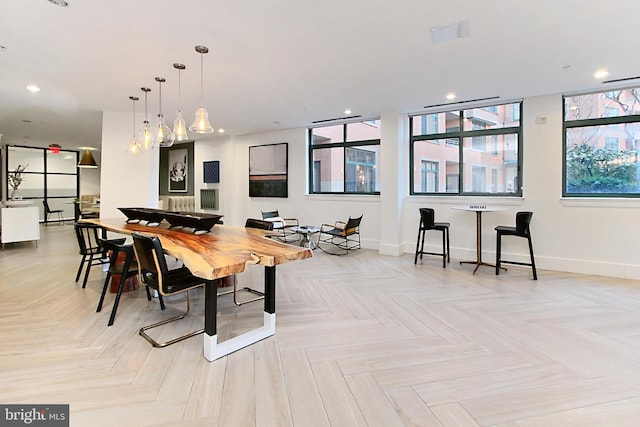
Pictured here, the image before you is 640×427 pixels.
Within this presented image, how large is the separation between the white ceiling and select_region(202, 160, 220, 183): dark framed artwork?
3338mm

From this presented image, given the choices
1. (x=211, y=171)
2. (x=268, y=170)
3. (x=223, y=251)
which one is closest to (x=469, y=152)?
(x=268, y=170)

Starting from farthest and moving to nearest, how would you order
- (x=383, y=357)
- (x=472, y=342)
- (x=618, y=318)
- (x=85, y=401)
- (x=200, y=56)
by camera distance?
(x=200, y=56), (x=618, y=318), (x=472, y=342), (x=383, y=357), (x=85, y=401)

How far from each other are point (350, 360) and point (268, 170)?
6.20 metres

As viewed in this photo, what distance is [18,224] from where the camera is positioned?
6.51 m

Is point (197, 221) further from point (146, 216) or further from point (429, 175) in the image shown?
point (429, 175)

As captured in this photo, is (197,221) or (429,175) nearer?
(197,221)

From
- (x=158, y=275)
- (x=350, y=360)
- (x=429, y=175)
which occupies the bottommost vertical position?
(x=350, y=360)

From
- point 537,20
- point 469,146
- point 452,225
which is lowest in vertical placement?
point 452,225

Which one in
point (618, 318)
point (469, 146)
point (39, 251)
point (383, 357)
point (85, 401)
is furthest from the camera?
point (39, 251)

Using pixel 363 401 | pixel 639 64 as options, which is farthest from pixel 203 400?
pixel 639 64

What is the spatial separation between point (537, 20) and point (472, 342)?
278 centimetres

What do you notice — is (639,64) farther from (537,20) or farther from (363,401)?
(363,401)

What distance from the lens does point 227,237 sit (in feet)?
10.4

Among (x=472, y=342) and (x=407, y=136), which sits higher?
(x=407, y=136)
